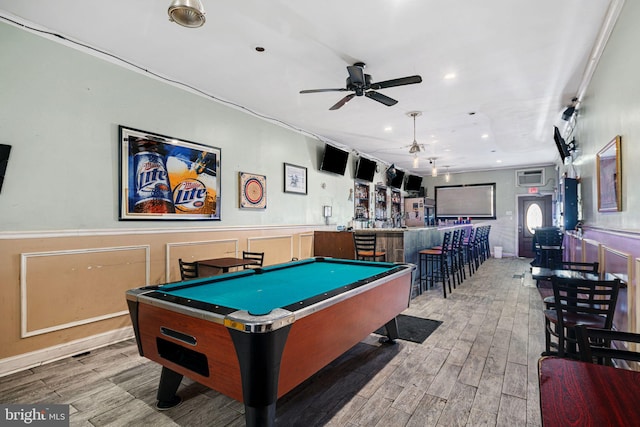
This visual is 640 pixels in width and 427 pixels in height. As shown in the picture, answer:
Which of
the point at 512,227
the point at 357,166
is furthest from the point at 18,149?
the point at 512,227

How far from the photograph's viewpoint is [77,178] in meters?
3.16

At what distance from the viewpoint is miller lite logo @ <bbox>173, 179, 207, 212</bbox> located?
13.1ft

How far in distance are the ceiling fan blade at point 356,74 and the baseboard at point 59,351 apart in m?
3.73

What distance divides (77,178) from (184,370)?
2477 millimetres

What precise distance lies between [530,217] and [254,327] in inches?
456

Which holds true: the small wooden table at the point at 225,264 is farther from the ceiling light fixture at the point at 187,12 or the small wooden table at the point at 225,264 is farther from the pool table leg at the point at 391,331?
the ceiling light fixture at the point at 187,12

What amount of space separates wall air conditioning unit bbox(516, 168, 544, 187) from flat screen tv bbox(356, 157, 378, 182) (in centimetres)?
534

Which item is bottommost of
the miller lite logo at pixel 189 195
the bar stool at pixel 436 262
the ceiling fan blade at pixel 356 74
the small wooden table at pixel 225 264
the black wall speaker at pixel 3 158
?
the bar stool at pixel 436 262

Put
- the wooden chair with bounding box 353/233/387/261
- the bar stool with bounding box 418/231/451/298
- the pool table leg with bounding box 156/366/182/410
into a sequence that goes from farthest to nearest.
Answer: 1. the bar stool with bounding box 418/231/451/298
2. the wooden chair with bounding box 353/233/387/261
3. the pool table leg with bounding box 156/366/182/410

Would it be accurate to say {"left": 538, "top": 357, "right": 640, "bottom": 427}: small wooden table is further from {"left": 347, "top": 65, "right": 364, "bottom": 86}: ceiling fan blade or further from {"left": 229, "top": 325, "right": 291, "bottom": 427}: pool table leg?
{"left": 347, "top": 65, "right": 364, "bottom": 86}: ceiling fan blade

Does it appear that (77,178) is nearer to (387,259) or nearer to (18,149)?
(18,149)

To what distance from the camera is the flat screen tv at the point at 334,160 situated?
6.81 meters

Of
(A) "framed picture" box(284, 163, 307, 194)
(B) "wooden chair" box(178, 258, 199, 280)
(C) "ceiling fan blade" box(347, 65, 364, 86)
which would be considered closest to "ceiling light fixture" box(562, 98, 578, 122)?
(C) "ceiling fan blade" box(347, 65, 364, 86)

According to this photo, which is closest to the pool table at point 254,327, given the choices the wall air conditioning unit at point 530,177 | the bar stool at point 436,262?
the bar stool at point 436,262
